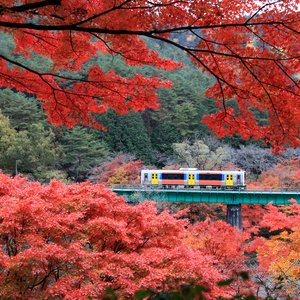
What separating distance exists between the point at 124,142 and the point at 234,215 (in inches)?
539

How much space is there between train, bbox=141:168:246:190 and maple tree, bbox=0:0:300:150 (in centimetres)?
1913

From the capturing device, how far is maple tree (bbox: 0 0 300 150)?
340cm

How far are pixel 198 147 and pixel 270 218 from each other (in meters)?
13.3

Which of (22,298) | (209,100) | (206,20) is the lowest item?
(22,298)

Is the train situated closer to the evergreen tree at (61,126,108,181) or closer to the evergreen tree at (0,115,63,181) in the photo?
the evergreen tree at (61,126,108,181)

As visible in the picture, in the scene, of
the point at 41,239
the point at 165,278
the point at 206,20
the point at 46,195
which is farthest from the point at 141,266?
the point at 206,20

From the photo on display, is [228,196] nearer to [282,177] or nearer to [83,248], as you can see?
[282,177]

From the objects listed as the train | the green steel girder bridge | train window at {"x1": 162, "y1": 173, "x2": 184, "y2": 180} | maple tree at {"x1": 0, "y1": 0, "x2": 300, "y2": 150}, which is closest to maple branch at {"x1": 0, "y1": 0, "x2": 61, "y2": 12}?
maple tree at {"x1": 0, "y1": 0, "x2": 300, "y2": 150}

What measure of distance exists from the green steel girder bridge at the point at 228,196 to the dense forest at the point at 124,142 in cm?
465

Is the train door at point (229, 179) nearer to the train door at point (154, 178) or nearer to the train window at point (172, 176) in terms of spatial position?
the train window at point (172, 176)

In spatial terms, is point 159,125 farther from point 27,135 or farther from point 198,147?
point 27,135

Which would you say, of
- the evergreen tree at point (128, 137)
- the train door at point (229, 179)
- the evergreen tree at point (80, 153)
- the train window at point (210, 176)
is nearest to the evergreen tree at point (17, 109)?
the evergreen tree at point (80, 153)

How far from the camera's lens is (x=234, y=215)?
22.4m

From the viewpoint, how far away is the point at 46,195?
8391 millimetres
